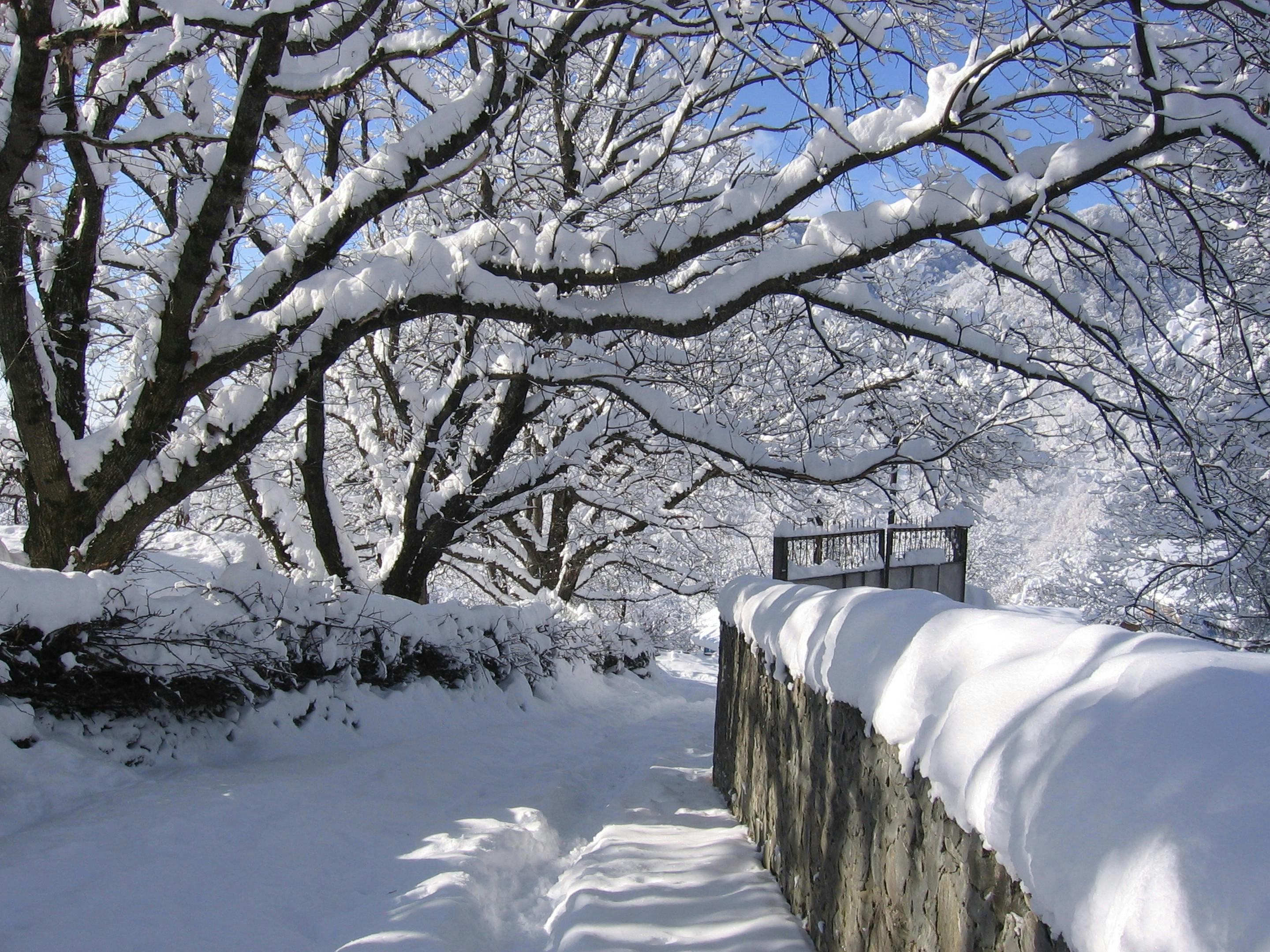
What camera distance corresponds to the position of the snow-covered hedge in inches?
139

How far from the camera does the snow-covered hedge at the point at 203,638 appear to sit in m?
3.54

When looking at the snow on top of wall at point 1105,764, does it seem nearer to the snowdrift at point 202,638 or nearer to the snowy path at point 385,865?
the snowy path at point 385,865

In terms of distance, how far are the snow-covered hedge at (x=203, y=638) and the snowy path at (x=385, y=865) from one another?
0.45 meters

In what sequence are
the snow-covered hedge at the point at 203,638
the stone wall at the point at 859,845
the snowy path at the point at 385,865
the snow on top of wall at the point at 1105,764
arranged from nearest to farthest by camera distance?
the snow on top of wall at the point at 1105,764 < the stone wall at the point at 859,845 < the snowy path at the point at 385,865 < the snow-covered hedge at the point at 203,638

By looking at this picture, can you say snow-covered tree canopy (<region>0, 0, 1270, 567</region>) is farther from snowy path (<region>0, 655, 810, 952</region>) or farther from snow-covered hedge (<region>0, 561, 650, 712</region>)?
snowy path (<region>0, 655, 810, 952</region>)

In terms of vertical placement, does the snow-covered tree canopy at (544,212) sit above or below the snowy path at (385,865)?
above

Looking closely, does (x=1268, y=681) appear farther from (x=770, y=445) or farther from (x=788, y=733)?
(x=770, y=445)

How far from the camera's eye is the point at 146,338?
18.5 ft

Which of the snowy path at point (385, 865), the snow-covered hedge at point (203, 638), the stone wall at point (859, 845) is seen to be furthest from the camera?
the snow-covered hedge at point (203, 638)

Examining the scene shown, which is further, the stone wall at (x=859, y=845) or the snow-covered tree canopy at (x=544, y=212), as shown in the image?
the snow-covered tree canopy at (x=544, y=212)

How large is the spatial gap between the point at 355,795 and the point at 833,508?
1139 cm

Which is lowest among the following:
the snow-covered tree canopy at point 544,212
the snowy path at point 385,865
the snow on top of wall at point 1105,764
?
the snowy path at point 385,865

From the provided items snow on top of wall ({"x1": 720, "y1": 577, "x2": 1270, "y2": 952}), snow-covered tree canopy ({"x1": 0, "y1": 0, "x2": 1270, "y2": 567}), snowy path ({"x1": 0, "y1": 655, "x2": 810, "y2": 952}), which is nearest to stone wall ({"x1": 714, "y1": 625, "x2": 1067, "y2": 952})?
snow on top of wall ({"x1": 720, "y1": 577, "x2": 1270, "y2": 952})

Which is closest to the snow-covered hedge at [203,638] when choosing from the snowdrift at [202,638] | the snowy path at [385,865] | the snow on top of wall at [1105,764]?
the snowdrift at [202,638]
